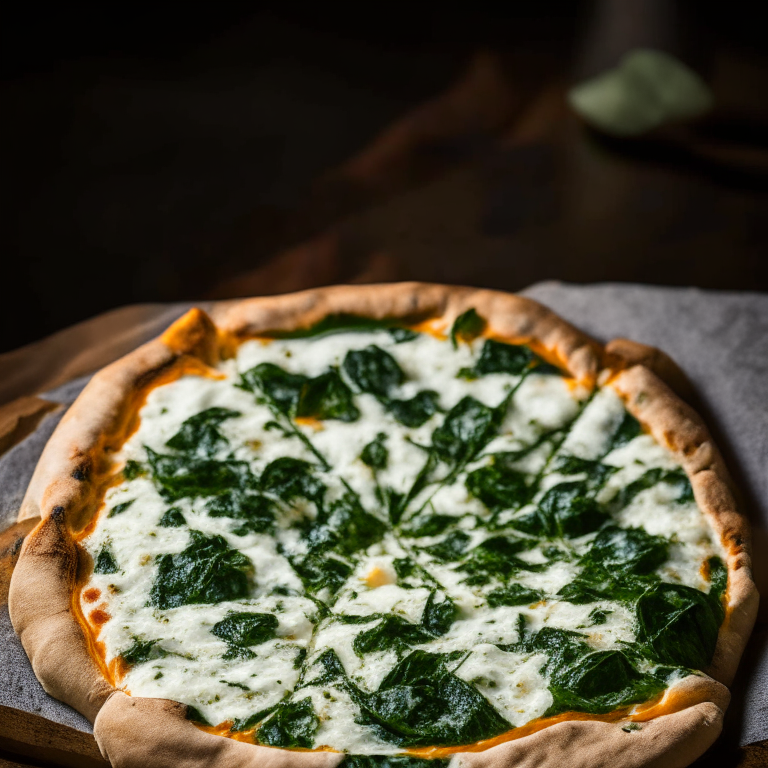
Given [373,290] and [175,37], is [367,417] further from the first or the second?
[175,37]

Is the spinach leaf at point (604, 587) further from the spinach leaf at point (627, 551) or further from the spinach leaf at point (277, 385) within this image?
the spinach leaf at point (277, 385)

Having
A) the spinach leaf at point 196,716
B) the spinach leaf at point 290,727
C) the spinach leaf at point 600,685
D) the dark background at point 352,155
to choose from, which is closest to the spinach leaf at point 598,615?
the spinach leaf at point 600,685

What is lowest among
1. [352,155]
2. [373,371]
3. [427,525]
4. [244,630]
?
[244,630]

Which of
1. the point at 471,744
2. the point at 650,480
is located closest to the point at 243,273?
the point at 650,480

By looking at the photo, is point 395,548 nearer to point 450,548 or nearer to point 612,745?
point 450,548

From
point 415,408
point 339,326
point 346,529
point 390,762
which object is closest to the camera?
point 390,762

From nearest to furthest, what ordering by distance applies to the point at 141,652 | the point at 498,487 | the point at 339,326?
the point at 141,652
the point at 498,487
the point at 339,326

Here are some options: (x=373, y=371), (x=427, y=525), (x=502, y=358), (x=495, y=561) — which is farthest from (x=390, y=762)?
(x=502, y=358)
